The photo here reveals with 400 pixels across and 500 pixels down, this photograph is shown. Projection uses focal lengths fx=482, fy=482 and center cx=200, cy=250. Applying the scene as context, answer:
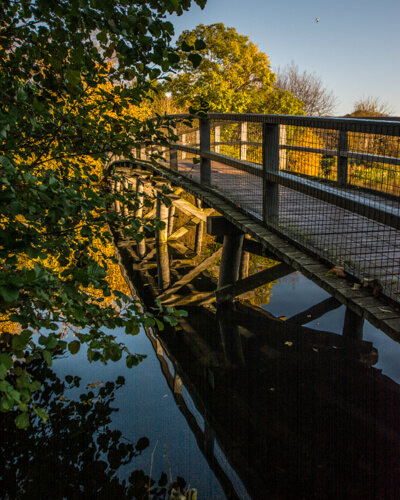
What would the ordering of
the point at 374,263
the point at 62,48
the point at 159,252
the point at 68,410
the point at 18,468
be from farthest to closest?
the point at 159,252
the point at 68,410
the point at 18,468
the point at 374,263
the point at 62,48

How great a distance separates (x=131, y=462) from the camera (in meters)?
4.02

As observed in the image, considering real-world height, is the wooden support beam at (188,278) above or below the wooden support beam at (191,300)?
below

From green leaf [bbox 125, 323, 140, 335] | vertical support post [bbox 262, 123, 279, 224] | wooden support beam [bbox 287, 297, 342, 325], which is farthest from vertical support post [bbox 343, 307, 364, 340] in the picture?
green leaf [bbox 125, 323, 140, 335]

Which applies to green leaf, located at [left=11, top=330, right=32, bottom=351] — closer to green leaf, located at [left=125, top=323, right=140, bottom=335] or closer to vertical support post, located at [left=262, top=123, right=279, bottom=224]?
green leaf, located at [left=125, top=323, right=140, bottom=335]

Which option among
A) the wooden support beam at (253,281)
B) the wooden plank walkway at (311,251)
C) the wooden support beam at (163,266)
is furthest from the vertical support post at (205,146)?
the wooden support beam at (163,266)

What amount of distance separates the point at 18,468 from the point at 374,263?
10.9ft

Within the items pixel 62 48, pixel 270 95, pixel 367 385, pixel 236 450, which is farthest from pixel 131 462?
pixel 270 95

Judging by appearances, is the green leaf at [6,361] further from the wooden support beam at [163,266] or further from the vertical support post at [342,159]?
the wooden support beam at [163,266]

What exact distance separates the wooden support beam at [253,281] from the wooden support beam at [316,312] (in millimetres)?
939

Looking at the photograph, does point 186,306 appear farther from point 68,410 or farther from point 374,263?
point 374,263

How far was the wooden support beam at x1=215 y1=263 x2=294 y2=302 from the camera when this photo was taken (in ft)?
19.0

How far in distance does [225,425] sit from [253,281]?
99.7 inches

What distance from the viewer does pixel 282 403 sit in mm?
4672

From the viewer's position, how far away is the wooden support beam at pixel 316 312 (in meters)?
6.93
